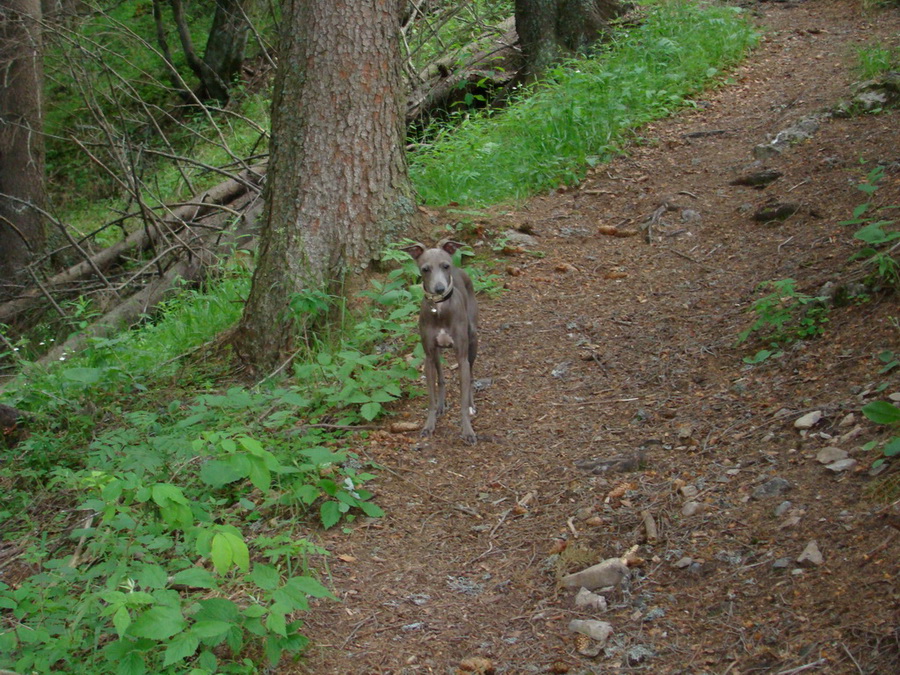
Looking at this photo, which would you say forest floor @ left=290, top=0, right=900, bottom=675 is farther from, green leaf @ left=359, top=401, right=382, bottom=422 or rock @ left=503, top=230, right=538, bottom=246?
green leaf @ left=359, top=401, right=382, bottom=422

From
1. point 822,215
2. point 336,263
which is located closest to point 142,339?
point 336,263

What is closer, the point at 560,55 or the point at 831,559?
the point at 831,559

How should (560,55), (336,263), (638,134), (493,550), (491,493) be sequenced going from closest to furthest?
1. (493,550)
2. (491,493)
3. (336,263)
4. (638,134)
5. (560,55)

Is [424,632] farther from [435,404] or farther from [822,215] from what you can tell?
[822,215]

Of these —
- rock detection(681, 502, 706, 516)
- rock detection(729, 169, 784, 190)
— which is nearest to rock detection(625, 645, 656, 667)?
rock detection(681, 502, 706, 516)

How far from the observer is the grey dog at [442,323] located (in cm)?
508

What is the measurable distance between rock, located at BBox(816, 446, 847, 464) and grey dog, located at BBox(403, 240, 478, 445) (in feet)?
6.48

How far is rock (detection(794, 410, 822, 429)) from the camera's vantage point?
13.4 feet

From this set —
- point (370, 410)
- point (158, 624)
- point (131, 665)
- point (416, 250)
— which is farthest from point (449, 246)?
point (131, 665)

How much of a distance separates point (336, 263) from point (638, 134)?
4264mm

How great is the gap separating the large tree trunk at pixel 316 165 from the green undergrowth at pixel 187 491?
1.08ft

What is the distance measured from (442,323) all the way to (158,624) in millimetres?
2551

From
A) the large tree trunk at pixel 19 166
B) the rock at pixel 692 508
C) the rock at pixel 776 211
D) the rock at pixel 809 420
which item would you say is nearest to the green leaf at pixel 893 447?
the rock at pixel 809 420

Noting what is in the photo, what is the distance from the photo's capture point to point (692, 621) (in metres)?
3.26
